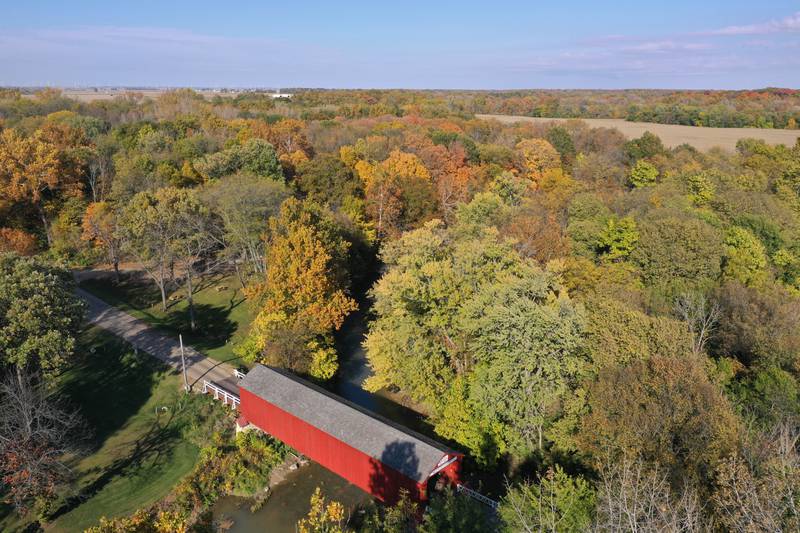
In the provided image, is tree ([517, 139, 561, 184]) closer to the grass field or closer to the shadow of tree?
the grass field

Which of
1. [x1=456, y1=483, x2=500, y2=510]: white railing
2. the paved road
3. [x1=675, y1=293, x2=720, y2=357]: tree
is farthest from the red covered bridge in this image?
[x1=675, y1=293, x2=720, y2=357]: tree

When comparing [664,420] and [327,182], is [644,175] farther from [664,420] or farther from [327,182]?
[664,420]

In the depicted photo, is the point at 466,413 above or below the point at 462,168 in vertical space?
below

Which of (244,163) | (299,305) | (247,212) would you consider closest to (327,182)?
(244,163)

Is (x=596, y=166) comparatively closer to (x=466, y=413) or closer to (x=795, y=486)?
(x=466, y=413)

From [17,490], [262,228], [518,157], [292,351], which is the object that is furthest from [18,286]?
[518,157]

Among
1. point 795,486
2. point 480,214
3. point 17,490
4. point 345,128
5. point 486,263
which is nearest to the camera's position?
point 795,486

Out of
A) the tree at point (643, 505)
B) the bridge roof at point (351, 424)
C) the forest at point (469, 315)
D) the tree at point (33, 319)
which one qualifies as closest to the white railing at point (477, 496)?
the forest at point (469, 315)
